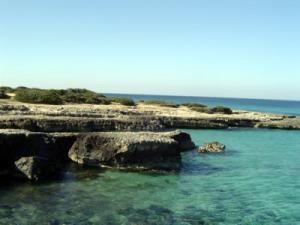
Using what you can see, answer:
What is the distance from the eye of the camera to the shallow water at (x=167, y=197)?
1716cm

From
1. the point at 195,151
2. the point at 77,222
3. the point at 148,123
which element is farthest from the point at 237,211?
the point at 148,123

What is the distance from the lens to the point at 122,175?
2416 cm

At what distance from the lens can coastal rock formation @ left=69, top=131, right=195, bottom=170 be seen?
25594 mm

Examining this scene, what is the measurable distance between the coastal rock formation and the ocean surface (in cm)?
93

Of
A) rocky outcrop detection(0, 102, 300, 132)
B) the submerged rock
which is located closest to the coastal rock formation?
the submerged rock

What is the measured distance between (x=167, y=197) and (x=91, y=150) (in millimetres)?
7564

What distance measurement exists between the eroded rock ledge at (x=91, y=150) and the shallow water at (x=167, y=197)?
108 cm

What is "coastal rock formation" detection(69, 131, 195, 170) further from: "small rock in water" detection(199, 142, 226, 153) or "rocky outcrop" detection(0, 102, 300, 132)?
"small rock in water" detection(199, 142, 226, 153)

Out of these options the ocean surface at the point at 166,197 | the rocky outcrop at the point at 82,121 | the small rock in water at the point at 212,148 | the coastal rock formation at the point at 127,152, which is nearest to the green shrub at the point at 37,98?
the rocky outcrop at the point at 82,121

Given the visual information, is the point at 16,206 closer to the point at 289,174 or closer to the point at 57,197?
the point at 57,197

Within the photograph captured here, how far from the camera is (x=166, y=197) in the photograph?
2027 centimetres

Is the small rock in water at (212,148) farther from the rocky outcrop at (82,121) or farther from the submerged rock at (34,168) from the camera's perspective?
the submerged rock at (34,168)

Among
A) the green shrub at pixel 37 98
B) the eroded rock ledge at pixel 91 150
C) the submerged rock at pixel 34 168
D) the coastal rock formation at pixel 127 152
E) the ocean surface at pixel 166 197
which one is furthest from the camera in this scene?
the green shrub at pixel 37 98

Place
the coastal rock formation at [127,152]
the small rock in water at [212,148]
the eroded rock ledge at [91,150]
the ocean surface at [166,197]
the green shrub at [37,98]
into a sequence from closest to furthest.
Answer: the ocean surface at [166,197], the eroded rock ledge at [91,150], the coastal rock formation at [127,152], the small rock in water at [212,148], the green shrub at [37,98]
